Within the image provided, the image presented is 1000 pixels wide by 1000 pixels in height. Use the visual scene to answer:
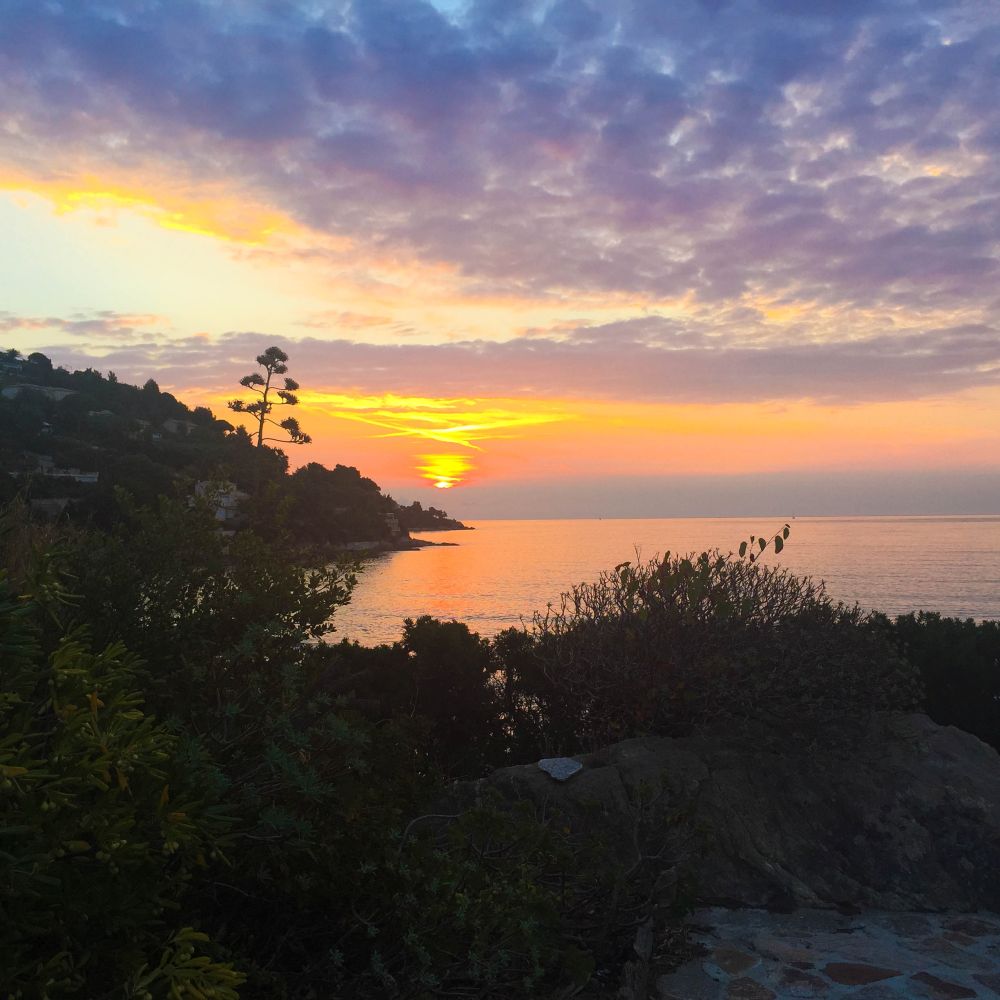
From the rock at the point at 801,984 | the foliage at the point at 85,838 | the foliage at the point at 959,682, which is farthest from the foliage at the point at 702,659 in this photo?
the foliage at the point at 85,838

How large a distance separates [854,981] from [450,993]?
103 inches

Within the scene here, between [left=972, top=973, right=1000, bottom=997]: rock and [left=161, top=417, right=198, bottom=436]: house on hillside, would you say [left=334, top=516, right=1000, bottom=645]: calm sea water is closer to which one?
[left=972, top=973, right=1000, bottom=997]: rock

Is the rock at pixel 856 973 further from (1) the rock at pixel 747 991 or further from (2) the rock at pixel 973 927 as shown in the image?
(2) the rock at pixel 973 927

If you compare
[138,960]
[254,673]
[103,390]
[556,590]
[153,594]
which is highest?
[103,390]

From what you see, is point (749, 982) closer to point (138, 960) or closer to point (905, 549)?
point (138, 960)

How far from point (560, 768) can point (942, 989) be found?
109 inches

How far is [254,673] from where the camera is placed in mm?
4090

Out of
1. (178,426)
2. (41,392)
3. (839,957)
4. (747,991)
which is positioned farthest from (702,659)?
(41,392)

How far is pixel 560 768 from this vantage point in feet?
21.6

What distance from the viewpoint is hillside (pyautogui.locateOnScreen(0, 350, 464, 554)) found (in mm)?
31141

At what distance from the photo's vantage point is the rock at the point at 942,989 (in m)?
4.61

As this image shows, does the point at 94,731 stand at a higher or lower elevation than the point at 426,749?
higher

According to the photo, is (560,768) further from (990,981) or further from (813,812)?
(990,981)

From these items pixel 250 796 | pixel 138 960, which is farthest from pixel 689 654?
pixel 138 960
